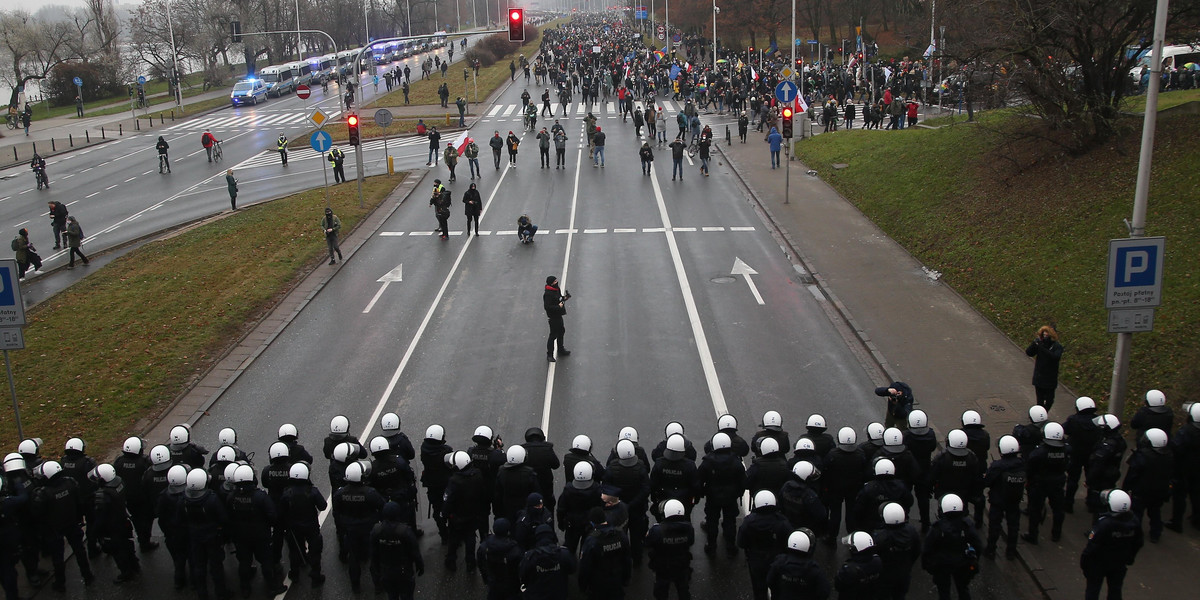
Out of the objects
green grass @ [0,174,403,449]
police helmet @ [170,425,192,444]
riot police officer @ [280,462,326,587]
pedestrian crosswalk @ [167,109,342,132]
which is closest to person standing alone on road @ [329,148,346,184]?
green grass @ [0,174,403,449]

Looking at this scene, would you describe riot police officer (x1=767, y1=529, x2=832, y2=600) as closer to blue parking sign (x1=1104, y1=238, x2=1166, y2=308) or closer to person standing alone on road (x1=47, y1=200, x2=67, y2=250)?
blue parking sign (x1=1104, y1=238, x2=1166, y2=308)

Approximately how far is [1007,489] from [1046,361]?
4023mm

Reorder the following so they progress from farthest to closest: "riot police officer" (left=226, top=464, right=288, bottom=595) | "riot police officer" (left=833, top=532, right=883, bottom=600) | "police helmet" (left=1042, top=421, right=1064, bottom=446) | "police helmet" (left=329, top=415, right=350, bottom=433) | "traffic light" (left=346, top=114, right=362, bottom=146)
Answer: "traffic light" (left=346, top=114, right=362, bottom=146) → "police helmet" (left=329, top=415, right=350, bottom=433) → "police helmet" (left=1042, top=421, right=1064, bottom=446) → "riot police officer" (left=226, top=464, right=288, bottom=595) → "riot police officer" (left=833, top=532, right=883, bottom=600)

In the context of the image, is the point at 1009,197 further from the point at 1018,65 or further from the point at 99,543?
the point at 99,543

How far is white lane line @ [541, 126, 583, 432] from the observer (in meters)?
14.1

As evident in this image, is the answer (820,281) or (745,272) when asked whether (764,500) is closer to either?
(820,281)

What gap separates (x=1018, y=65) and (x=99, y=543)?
71.7 feet

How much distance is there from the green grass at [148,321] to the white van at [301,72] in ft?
170

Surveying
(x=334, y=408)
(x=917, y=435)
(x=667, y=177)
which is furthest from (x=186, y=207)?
(x=917, y=435)

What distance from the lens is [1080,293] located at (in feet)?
53.3

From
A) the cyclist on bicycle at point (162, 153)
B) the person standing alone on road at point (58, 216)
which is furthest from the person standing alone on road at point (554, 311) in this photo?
the cyclist on bicycle at point (162, 153)

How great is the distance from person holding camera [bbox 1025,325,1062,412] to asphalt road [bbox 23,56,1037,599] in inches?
92.5

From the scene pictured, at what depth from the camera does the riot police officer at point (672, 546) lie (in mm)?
8477

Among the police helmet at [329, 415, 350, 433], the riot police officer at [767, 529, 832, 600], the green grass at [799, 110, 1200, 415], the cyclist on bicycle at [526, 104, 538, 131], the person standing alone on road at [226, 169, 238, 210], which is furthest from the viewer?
the cyclist on bicycle at [526, 104, 538, 131]
